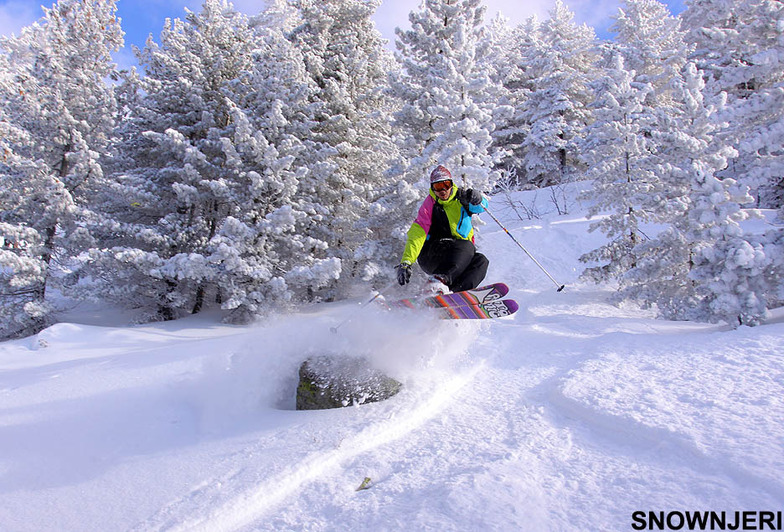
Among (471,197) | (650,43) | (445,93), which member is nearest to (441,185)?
(471,197)

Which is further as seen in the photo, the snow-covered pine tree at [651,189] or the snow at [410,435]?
the snow-covered pine tree at [651,189]

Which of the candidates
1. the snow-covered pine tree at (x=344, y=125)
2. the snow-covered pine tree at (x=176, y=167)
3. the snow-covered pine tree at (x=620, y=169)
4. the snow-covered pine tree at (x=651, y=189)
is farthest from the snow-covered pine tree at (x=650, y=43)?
the snow-covered pine tree at (x=176, y=167)

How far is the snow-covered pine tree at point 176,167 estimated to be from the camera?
12117 mm

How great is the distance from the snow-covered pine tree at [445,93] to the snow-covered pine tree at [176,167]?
5273 mm

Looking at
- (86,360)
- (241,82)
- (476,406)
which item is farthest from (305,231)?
(476,406)

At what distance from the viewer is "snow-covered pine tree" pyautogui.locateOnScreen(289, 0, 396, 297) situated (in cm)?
1377

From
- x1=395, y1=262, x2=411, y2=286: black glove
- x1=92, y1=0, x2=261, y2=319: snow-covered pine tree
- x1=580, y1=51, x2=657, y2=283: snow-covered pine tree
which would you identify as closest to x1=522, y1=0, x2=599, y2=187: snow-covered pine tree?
x1=580, y1=51, x2=657, y2=283: snow-covered pine tree

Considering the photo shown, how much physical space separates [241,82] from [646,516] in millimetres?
15122

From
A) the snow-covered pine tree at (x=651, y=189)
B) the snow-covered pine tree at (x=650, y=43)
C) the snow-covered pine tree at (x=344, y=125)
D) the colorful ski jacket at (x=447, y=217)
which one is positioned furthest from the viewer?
the snow-covered pine tree at (x=650, y=43)

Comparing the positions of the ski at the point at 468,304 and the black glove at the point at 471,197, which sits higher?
the black glove at the point at 471,197

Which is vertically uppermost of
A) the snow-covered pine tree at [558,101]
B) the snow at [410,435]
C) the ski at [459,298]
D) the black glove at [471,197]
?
the snow-covered pine tree at [558,101]

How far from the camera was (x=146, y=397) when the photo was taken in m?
5.56

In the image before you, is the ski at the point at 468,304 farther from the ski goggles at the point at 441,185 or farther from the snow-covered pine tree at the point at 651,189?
the snow-covered pine tree at the point at 651,189

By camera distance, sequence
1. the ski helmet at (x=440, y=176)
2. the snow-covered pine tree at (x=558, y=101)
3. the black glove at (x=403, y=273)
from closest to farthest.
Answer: the black glove at (x=403, y=273) → the ski helmet at (x=440, y=176) → the snow-covered pine tree at (x=558, y=101)
